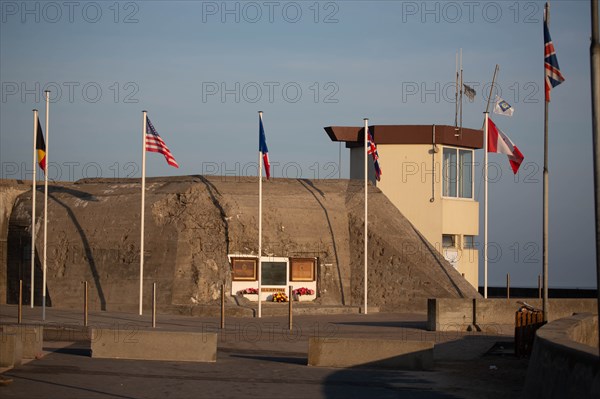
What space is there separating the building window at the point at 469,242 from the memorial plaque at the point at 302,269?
10.1 metres

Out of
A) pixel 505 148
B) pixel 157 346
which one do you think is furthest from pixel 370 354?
pixel 505 148

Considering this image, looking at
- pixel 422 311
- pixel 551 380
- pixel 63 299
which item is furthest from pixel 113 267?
pixel 551 380

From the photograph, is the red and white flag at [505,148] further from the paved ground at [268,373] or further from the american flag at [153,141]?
the american flag at [153,141]

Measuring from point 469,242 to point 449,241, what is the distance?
1.13 metres

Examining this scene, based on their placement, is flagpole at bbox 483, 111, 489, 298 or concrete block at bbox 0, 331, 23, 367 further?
flagpole at bbox 483, 111, 489, 298

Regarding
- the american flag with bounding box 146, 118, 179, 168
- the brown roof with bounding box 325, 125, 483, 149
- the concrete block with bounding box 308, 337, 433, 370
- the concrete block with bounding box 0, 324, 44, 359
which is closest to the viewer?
the concrete block with bounding box 308, 337, 433, 370

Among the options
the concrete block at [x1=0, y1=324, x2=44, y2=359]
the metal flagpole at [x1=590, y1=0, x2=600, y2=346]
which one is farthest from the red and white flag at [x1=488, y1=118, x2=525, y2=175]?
the metal flagpole at [x1=590, y1=0, x2=600, y2=346]

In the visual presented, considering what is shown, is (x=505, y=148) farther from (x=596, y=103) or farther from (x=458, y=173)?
(x=596, y=103)

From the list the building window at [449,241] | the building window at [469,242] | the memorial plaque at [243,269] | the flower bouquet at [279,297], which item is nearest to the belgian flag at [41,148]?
the memorial plaque at [243,269]

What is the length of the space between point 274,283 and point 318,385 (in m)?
18.8

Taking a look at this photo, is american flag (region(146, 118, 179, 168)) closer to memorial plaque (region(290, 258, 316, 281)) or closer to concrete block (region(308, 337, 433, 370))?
memorial plaque (region(290, 258, 316, 281))

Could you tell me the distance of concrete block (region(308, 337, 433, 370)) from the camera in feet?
65.4

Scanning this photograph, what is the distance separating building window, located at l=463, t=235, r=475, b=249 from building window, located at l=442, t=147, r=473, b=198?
2.01m

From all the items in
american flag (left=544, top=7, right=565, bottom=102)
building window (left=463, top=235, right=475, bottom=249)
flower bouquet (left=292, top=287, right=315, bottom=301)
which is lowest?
flower bouquet (left=292, top=287, right=315, bottom=301)
